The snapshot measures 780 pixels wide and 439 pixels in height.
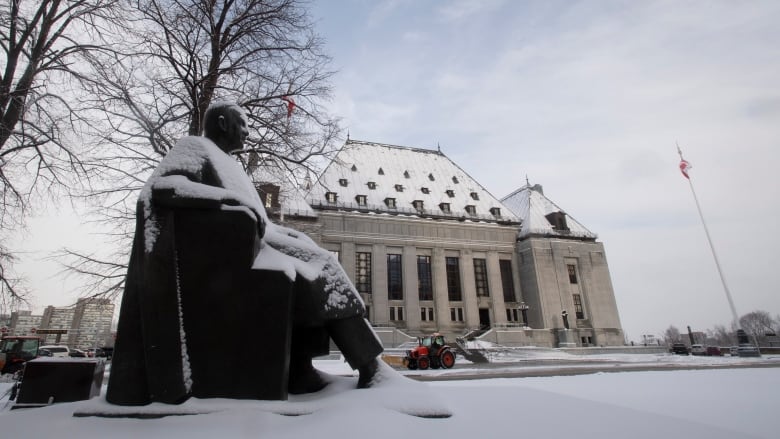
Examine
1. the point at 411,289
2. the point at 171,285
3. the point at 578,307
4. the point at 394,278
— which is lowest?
the point at 171,285

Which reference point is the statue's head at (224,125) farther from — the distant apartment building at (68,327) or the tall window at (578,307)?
the tall window at (578,307)

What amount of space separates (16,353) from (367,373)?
23.8 metres

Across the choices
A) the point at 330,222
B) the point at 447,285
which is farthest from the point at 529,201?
the point at 330,222

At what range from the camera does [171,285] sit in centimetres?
285

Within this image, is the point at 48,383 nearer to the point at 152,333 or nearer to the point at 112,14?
the point at 152,333

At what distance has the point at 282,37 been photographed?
12.0m

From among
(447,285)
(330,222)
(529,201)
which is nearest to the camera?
(330,222)

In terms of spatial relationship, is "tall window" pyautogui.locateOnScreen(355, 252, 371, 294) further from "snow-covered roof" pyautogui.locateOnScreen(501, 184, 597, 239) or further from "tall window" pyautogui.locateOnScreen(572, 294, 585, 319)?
"tall window" pyautogui.locateOnScreen(572, 294, 585, 319)

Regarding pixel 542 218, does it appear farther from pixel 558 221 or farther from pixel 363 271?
pixel 363 271

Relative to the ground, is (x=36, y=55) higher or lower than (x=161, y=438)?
higher

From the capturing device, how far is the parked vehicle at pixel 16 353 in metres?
A: 17.3

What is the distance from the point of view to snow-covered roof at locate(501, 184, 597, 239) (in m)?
45.1

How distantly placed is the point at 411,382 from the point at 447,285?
125ft

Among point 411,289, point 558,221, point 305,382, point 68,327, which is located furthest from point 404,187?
point 68,327
